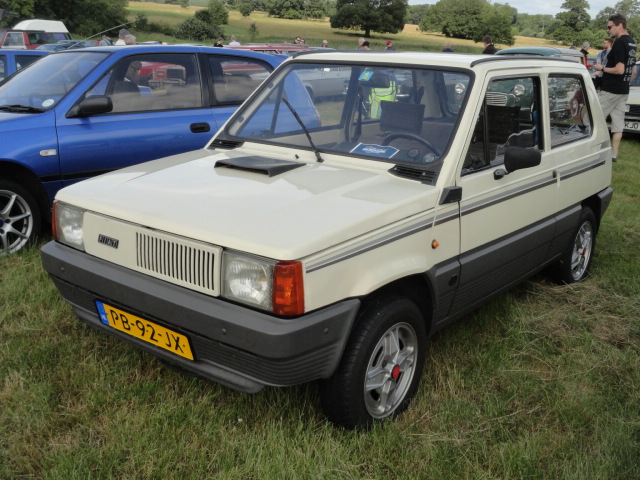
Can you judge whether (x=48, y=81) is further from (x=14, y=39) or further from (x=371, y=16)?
(x=371, y=16)

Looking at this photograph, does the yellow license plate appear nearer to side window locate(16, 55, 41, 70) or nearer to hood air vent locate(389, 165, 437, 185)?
hood air vent locate(389, 165, 437, 185)

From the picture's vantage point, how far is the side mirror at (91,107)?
494 centimetres

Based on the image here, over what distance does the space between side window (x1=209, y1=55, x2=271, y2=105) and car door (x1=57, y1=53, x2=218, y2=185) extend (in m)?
0.16

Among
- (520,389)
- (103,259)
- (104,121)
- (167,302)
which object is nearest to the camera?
(167,302)

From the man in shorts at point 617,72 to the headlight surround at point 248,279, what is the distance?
7.75 m

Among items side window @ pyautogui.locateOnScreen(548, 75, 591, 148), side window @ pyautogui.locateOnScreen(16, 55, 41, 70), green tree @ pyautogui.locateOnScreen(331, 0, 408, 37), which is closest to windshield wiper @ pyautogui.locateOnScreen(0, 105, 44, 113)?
side window @ pyautogui.locateOnScreen(548, 75, 591, 148)

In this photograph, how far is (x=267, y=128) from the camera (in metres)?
3.89

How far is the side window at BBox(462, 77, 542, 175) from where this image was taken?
335cm

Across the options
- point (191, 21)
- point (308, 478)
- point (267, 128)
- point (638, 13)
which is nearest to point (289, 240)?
point (308, 478)

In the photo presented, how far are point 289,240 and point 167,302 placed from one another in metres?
0.62

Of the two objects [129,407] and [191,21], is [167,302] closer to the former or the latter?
[129,407]

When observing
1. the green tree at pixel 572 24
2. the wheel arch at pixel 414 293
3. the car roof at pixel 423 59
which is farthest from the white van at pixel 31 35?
the green tree at pixel 572 24

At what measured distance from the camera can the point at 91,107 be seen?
16.2ft

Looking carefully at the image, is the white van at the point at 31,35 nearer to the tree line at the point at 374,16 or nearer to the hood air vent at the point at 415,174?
the hood air vent at the point at 415,174
